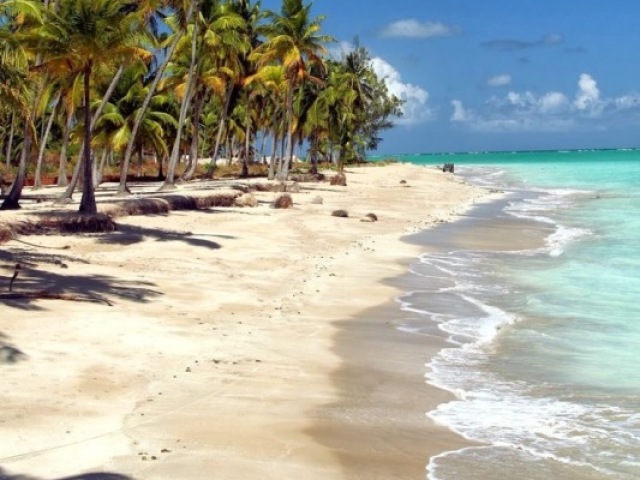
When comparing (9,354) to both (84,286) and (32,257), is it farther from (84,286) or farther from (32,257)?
(32,257)

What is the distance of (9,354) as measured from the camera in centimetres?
886

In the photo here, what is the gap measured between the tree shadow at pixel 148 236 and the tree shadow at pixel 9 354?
1018cm

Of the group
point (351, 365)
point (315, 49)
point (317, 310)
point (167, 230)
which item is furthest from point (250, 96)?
point (351, 365)

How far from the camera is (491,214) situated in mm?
38688

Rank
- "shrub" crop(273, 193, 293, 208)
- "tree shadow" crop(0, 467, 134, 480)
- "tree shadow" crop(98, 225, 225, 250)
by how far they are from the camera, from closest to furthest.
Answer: "tree shadow" crop(0, 467, 134, 480) → "tree shadow" crop(98, 225, 225, 250) → "shrub" crop(273, 193, 293, 208)

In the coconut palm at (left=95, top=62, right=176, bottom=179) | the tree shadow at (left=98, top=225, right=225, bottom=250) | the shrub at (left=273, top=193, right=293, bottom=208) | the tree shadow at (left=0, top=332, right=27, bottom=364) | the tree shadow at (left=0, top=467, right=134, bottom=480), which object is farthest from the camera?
the coconut palm at (left=95, top=62, right=176, bottom=179)

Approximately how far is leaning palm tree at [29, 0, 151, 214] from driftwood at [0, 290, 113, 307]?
9647 mm

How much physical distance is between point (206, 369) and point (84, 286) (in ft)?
16.1

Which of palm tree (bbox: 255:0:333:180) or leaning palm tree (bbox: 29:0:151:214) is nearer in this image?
leaning palm tree (bbox: 29:0:151:214)

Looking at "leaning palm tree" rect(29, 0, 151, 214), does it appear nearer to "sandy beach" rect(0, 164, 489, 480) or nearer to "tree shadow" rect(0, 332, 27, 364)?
"sandy beach" rect(0, 164, 489, 480)

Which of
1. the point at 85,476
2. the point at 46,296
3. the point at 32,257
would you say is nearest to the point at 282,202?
the point at 32,257

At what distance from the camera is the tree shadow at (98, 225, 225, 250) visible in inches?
772

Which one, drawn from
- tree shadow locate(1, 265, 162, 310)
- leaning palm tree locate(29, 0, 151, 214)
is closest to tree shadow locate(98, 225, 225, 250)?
leaning palm tree locate(29, 0, 151, 214)

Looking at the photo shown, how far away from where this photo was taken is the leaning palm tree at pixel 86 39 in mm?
20500
